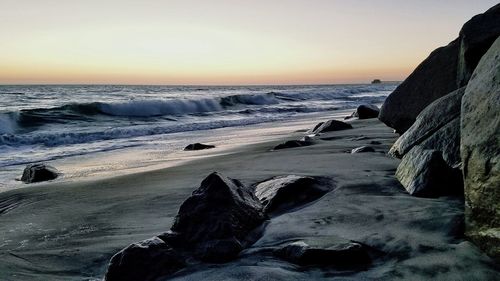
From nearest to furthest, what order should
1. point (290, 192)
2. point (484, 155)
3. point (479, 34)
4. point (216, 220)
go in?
point (484, 155), point (216, 220), point (290, 192), point (479, 34)

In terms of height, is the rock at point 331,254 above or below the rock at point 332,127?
below

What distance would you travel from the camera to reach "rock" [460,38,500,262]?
2188 millimetres

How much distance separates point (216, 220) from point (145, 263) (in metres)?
0.52

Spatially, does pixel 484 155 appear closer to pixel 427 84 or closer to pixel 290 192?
pixel 290 192

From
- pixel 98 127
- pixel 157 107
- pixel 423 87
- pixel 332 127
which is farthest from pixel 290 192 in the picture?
pixel 157 107

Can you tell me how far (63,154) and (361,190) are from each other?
7.30m

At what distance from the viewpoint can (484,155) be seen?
89.4 inches

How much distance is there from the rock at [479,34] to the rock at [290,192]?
85.3 inches

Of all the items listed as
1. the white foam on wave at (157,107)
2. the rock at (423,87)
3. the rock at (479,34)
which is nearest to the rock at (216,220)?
the rock at (479,34)

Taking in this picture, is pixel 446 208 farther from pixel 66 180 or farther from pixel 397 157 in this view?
pixel 66 180

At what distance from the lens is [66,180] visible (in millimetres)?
6137

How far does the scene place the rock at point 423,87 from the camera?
612 cm

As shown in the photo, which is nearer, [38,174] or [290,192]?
[290,192]

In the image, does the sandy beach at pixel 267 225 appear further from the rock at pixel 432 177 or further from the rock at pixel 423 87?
the rock at pixel 423 87
